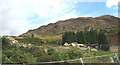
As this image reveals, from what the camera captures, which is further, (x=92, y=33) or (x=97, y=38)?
(x=92, y=33)

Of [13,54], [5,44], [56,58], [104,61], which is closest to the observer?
[104,61]

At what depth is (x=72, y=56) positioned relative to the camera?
608 inches

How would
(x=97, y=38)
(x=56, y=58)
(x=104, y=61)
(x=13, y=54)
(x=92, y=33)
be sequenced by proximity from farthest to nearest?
(x=92, y=33)
(x=97, y=38)
(x=13, y=54)
(x=56, y=58)
(x=104, y=61)

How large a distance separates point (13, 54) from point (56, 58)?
3540 millimetres

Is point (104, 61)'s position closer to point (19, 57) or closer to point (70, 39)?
point (19, 57)

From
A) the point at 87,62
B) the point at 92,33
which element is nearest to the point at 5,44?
the point at 87,62

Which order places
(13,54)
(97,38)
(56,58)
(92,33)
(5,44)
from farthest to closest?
(92,33)
(97,38)
(5,44)
(13,54)
(56,58)

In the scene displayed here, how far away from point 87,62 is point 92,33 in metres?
57.8

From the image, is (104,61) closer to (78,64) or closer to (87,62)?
(87,62)

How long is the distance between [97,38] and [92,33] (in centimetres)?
640

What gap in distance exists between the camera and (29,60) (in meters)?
13.6

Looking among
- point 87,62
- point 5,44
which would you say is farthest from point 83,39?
point 87,62

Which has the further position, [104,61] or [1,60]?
[1,60]

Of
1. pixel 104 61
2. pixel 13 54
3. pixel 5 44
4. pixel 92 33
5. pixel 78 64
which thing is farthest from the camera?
pixel 92 33
